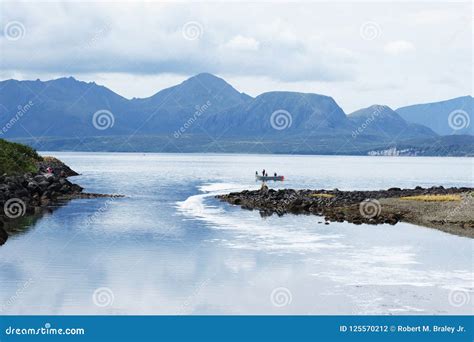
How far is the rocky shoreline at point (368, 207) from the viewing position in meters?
52.9

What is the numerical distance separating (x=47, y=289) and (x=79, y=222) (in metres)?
25.9

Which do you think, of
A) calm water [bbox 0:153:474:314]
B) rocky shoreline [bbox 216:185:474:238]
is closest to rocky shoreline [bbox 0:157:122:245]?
calm water [bbox 0:153:474:314]

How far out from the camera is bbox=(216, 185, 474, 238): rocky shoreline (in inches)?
2084

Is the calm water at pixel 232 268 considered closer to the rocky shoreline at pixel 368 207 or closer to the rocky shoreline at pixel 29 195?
the rocky shoreline at pixel 368 207

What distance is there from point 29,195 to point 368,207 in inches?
1538

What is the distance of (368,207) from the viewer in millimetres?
61281

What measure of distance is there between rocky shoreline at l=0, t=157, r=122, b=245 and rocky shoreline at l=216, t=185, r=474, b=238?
73.0 ft

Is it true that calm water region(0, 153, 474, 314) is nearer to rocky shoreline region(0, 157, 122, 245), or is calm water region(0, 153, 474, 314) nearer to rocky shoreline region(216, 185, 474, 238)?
rocky shoreline region(216, 185, 474, 238)

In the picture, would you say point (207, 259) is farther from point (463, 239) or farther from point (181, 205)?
point (181, 205)

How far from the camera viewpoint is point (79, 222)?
54.6 metres

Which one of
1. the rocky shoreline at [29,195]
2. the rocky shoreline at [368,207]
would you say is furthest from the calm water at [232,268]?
the rocky shoreline at [29,195]

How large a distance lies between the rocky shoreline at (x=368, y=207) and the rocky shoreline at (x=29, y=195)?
22.3 metres
